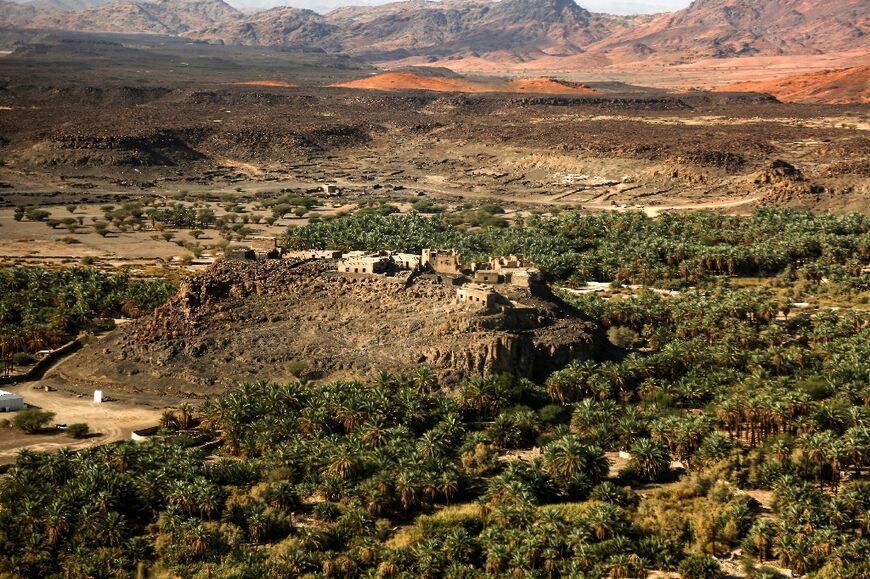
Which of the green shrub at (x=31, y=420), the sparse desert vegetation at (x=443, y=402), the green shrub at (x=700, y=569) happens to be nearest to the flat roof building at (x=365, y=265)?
the sparse desert vegetation at (x=443, y=402)

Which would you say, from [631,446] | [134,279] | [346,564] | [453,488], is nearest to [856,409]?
[631,446]

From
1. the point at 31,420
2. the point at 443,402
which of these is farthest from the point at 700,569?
the point at 31,420

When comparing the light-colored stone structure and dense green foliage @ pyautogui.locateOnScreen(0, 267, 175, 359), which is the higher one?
the light-colored stone structure

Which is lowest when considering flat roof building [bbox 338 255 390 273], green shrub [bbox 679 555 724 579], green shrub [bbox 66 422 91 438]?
green shrub [bbox 66 422 91 438]

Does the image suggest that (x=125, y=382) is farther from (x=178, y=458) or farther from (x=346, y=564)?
(x=346, y=564)

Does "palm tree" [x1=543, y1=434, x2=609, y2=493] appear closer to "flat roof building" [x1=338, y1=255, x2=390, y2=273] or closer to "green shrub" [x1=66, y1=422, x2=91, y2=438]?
"flat roof building" [x1=338, y1=255, x2=390, y2=273]

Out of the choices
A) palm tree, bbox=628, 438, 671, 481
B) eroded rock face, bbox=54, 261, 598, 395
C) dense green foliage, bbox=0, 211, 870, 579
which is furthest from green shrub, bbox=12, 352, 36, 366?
palm tree, bbox=628, 438, 671, 481
